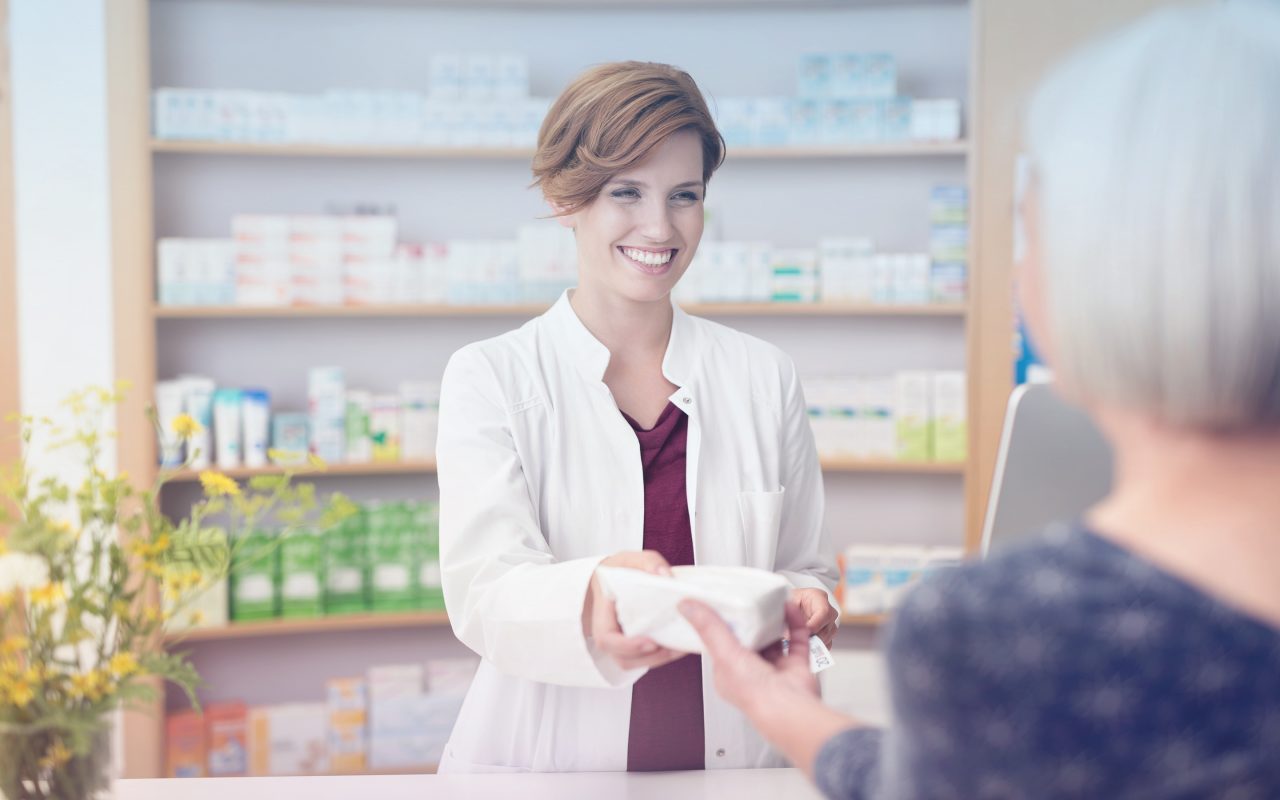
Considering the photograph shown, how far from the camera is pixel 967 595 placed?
0.69 m

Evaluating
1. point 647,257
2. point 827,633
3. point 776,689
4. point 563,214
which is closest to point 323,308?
point 563,214

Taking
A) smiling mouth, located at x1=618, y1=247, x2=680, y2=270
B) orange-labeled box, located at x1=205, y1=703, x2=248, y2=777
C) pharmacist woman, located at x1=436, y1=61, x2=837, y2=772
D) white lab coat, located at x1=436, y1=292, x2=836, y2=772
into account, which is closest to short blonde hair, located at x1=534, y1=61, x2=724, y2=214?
pharmacist woman, located at x1=436, y1=61, x2=837, y2=772

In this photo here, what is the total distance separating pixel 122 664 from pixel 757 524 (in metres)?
1.12

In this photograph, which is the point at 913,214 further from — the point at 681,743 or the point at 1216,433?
the point at 1216,433

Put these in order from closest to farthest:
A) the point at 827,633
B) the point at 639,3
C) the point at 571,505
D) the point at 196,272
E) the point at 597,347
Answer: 1. the point at 827,633
2. the point at 571,505
3. the point at 597,347
4. the point at 196,272
5. the point at 639,3

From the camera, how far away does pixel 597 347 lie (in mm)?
1957

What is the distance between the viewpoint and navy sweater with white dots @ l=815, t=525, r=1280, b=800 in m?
0.66

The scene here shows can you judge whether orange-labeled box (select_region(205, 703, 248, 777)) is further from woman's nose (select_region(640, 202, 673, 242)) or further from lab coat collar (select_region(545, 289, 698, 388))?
woman's nose (select_region(640, 202, 673, 242))

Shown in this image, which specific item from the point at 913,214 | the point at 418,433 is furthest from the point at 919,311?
the point at 418,433

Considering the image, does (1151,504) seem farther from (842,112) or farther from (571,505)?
(842,112)

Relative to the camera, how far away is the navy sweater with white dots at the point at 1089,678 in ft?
2.15

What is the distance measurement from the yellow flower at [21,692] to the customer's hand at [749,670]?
0.64m

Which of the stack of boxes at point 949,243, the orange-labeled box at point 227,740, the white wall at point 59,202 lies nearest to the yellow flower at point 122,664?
the white wall at point 59,202

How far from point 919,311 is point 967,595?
10.9 ft
